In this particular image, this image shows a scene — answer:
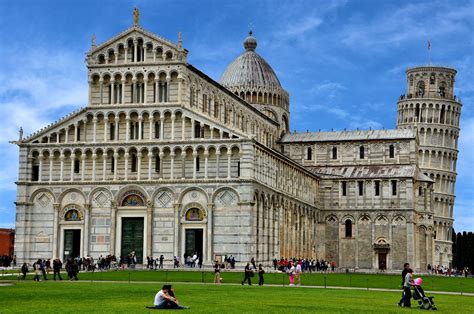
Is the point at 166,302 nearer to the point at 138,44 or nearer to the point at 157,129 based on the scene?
the point at 157,129

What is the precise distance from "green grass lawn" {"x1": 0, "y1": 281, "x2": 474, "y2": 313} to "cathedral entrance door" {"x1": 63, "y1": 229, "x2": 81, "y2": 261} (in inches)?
1230

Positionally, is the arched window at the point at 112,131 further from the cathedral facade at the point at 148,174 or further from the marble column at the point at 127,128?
the marble column at the point at 127,128

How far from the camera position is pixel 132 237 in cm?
7475

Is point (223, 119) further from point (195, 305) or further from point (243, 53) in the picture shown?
point (195, 305)

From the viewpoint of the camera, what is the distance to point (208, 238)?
72.4 meters

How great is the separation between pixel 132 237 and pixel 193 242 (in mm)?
5661

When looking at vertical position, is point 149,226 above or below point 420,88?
below

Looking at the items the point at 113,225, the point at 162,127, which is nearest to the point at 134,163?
the point at 162,127

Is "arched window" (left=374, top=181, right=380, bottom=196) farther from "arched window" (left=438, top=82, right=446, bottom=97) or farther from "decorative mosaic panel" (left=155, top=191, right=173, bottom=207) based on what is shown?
"arched window" (left=438, top=82, right=446, bottom=97)

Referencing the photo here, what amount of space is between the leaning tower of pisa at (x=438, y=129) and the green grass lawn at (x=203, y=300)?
3791 inches

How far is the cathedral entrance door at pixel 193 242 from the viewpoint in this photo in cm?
7306

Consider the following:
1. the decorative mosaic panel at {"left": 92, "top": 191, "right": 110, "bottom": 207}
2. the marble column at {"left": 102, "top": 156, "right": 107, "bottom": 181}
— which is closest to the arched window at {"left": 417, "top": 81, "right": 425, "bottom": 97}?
the marble column at {"left": 102, "top": 156, "right": 107, "bottom": 181}

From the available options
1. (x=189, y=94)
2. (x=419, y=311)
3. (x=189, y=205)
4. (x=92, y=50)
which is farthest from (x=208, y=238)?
(x=419, y=311)

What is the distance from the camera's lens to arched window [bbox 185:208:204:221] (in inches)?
2888
